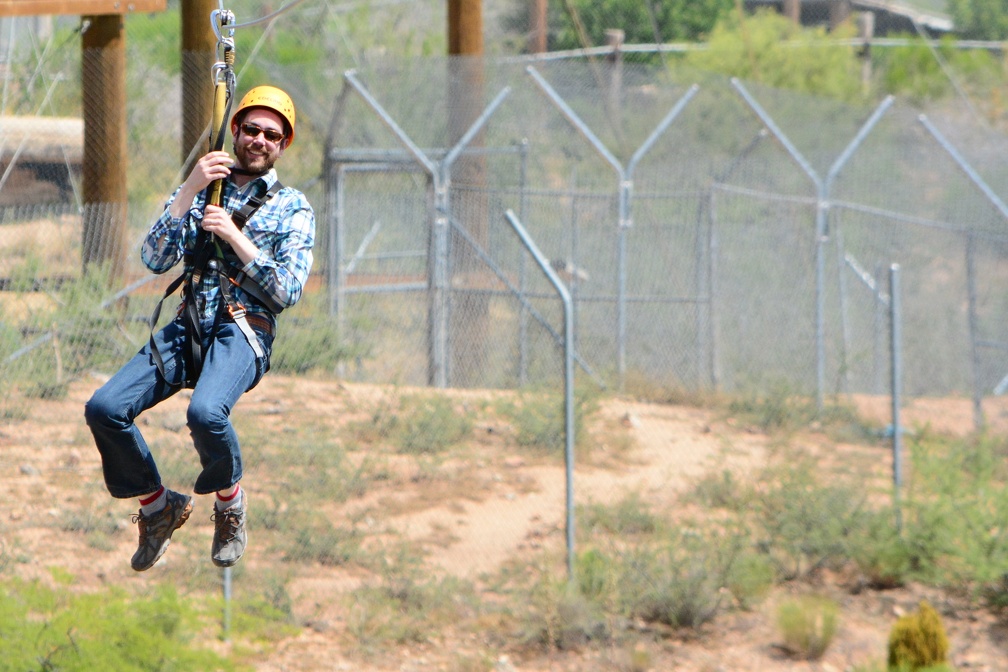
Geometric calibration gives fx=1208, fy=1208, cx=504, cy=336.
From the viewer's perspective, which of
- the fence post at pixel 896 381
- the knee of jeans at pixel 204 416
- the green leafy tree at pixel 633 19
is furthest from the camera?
the green leafy tree at pixel 633 19

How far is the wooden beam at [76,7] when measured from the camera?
23.6 ft

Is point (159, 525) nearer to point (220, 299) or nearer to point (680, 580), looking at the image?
point (220, 299)

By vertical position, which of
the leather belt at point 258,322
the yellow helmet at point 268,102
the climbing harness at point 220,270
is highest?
the yellow helmet at point 268,102

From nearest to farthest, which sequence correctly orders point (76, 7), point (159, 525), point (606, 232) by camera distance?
point (159, 525) < point (76, 7) < point (606, 232)

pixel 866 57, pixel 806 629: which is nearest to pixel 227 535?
pixel 806 629

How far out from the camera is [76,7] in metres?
7.35

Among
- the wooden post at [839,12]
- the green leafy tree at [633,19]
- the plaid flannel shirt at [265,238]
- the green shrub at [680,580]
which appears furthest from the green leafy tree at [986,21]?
the plaid flannel shirt at [265,238]

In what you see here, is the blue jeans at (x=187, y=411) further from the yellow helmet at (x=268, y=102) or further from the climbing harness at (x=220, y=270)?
the yellow helmet at (x=268, y=102)

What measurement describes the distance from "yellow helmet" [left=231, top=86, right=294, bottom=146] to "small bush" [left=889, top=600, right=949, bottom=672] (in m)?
5.02

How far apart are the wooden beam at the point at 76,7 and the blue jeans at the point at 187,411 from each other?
3.72 meters

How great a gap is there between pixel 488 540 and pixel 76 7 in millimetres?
4609

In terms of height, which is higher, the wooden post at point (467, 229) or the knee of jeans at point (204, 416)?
the wooden post at point (467, 229)

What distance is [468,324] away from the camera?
10008 millimetres

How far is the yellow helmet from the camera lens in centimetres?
411
